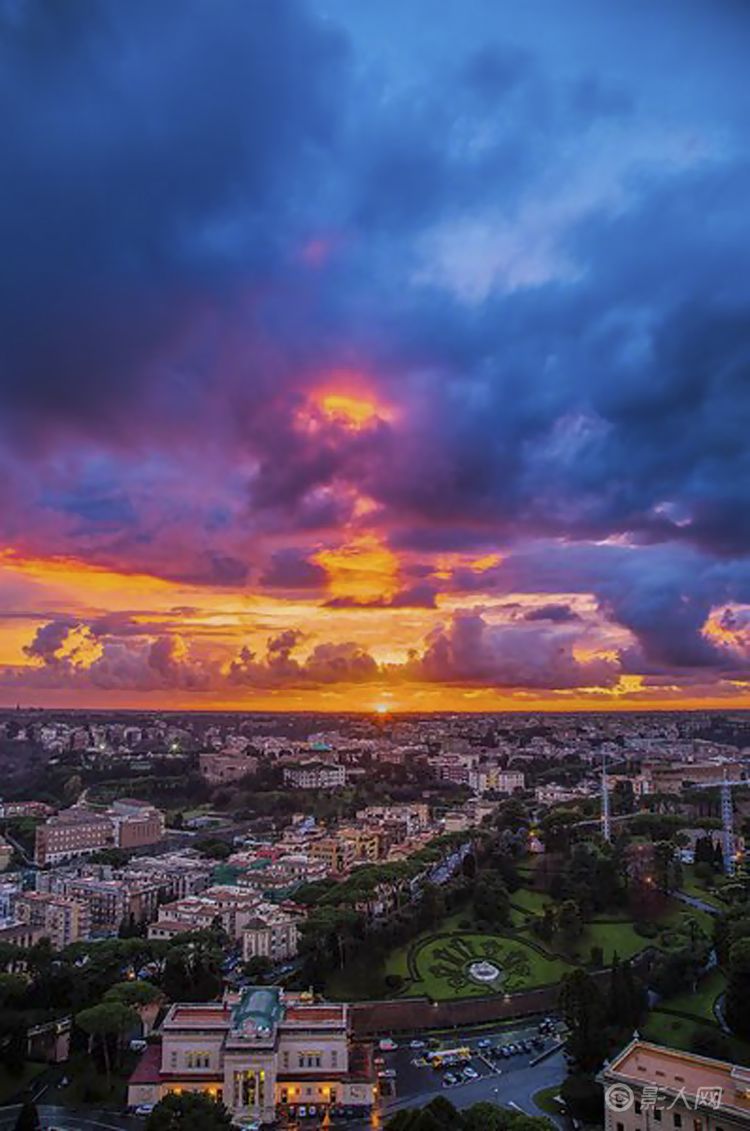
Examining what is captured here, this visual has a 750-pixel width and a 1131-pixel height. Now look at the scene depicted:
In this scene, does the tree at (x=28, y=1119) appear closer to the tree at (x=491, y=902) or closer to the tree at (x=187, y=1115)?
the tree at (x=187, y=1115)

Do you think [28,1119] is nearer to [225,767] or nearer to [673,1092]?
[673,1092]

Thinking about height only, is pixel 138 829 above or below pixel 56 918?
above

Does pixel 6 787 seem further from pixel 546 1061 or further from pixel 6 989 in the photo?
pixel 546 1061

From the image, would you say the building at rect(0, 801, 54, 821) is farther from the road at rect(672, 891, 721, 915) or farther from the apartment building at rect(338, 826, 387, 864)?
the road at rect(672, 891, 721, 915)

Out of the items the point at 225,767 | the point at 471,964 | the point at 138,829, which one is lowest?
the point at 471,964

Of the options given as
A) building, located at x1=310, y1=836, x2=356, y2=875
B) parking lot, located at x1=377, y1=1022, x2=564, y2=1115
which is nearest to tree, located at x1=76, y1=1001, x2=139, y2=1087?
parking lot, located at x1=377, y1=1022, x2=564, y2=1115

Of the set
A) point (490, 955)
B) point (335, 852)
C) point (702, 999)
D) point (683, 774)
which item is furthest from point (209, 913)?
point (683, 774)

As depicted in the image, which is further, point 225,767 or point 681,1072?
point 225,767

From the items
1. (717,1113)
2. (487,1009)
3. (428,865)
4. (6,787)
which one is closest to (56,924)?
(428,865)

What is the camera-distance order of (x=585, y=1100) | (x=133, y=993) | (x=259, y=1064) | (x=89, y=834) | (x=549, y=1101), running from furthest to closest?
(x=89, y=834), (x=133, y=993), (x=259, y=1064), (x=549, y=1101), (x=585, y=1100)
